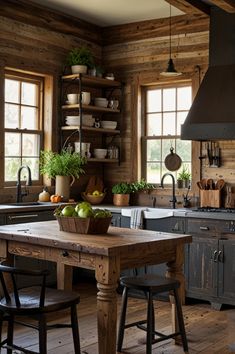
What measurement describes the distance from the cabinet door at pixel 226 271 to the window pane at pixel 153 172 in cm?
161

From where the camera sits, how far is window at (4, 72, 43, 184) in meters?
6.08

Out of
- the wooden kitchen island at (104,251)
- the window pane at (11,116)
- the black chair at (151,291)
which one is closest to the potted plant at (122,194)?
the window pane at (11,116)

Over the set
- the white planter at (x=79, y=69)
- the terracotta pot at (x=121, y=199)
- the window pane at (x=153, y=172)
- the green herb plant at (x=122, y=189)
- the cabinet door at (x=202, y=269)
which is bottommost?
the cabinet door at (x=202, y=269)

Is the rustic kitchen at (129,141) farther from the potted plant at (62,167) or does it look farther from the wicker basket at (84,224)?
the wicker basket at (84,224)

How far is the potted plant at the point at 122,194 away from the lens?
256 inches

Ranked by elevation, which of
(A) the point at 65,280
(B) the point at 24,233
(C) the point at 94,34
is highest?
(C) the point at 94,34

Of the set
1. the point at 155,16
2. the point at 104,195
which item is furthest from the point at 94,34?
the point at 104,195

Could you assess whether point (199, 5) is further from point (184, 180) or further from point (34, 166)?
point (34, 166)

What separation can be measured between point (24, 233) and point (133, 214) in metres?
2.14

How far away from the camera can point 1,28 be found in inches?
229

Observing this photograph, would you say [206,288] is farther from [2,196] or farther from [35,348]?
[2,196]

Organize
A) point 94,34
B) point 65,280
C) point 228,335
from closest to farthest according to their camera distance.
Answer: point 228,335
point 65,280
point 94,34

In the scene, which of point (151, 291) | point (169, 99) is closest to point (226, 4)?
point (169, 99)

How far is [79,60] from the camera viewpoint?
21.1 ft
